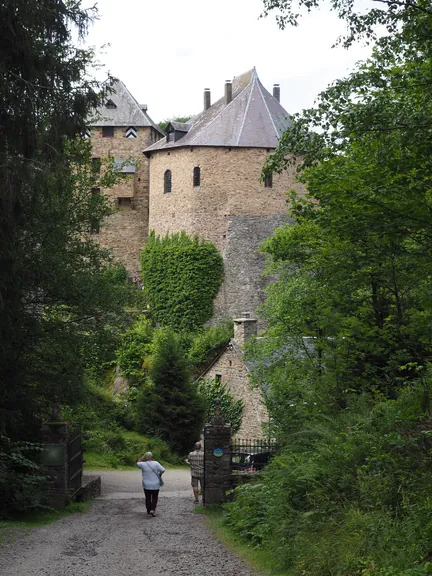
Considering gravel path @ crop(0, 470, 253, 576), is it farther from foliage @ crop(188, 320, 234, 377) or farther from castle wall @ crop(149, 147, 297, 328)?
castle wall @ crop(149, 147, 297, 328)

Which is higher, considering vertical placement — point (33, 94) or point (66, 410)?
point (33, 94)

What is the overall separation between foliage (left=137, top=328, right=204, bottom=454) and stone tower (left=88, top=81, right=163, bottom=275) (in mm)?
19356

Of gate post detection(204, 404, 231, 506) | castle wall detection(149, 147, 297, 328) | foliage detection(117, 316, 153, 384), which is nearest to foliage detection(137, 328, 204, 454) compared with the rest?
foliage detection(117, 316, 153, 384)

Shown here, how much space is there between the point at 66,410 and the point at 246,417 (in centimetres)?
935

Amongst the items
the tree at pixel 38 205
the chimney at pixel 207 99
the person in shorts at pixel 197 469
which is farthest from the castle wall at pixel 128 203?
the person in shorts at pixel 197 469

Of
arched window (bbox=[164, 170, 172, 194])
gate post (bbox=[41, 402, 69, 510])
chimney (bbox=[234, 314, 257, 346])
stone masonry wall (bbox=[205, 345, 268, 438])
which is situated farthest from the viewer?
arched window (bbox=[164, 170, 172, 194])

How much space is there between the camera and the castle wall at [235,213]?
43500 mm

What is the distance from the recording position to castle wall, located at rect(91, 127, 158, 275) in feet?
162

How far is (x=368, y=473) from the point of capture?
9.38 metres

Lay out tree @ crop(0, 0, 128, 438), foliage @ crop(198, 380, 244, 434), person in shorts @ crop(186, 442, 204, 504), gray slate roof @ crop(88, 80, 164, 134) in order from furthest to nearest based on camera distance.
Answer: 1. gray slate roof @ crop(88, 80, 164, 134)
2. foliage @ crop(198, 380, 244, 434)
3. person in shorts @ crop(186, 442, 204, 504)
4. tree @ crop(0, 0, 128, 438)

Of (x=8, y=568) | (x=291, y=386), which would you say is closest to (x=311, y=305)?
(x=291, y=386)

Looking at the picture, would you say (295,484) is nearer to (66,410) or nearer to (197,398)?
(66,410)

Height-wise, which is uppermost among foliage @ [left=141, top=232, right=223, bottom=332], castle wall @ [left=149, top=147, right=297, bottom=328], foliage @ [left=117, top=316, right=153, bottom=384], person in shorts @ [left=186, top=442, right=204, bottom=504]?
castle wall @ [left=149, top=147, right=297, bottom=328]

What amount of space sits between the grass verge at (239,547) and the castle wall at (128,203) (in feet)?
118
